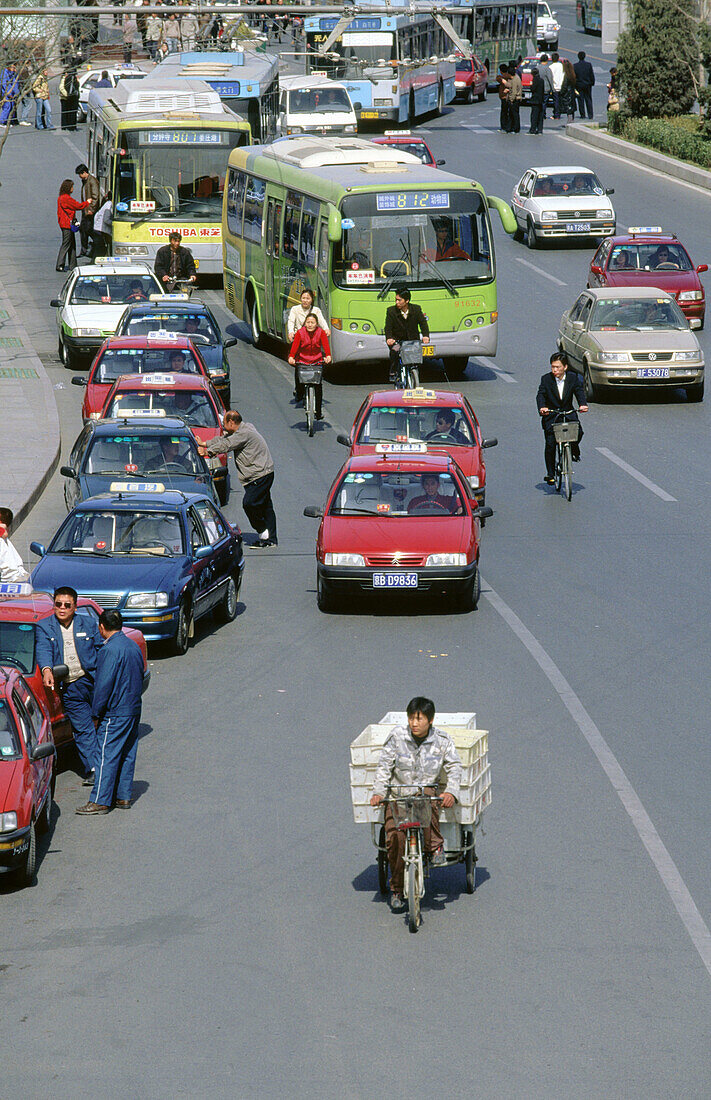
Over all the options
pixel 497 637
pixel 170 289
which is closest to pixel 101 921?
pixel 497 637

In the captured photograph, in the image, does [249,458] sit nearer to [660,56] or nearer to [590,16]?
[660,56]

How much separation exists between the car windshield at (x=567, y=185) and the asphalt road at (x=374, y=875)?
21.5 meters

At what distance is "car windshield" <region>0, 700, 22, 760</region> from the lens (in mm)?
10977

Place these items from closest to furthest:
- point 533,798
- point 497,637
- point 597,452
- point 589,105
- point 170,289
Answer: point 533,798 → point 497,637 → point 597,452 → point 170,289 → point 589,105

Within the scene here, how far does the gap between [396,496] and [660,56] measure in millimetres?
39225

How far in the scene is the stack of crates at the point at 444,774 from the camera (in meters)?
10.2

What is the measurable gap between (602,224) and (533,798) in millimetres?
30520

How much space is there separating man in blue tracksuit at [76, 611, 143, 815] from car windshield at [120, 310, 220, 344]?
1542 cm

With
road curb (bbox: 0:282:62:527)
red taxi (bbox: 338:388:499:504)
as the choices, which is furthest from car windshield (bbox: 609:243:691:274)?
red taxi (bbox: 338:388:499:504)

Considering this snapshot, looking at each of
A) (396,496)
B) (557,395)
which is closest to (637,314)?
(557,395)

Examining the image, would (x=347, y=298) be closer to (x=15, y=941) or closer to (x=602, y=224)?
(x=602, y=224)

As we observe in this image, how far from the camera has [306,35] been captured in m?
64.4

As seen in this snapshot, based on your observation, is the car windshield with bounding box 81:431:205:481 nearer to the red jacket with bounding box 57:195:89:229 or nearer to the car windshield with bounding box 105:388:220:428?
the car windshield with bounding box 105:388:220:428

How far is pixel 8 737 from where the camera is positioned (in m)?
11.1
